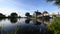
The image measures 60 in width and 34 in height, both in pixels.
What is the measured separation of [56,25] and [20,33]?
7.36 meters

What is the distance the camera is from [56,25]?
12.2 m

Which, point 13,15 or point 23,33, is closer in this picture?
point 23,33

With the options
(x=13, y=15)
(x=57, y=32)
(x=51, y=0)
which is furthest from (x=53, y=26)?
(x=13, y=15)

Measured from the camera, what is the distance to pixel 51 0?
18922 millimetres

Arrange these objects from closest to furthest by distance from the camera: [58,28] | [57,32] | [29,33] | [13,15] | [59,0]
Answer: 1. [57,32]
2. [58,28]
3. [59,0]
4. [29,33]
5. [13,15]

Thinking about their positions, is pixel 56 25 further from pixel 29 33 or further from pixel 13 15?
pixel 13 15

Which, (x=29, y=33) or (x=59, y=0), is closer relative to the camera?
(x=59, y=0)

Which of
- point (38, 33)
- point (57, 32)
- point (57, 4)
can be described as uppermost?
point (57, 4)

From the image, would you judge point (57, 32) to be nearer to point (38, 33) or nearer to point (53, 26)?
point (53, 26)

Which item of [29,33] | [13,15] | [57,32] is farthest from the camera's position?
[13,15]

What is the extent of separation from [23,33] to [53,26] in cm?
Answer: 725

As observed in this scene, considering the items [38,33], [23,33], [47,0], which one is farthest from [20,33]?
[47,0]

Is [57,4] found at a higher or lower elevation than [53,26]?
higher

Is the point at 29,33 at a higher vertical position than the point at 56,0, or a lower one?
lower
